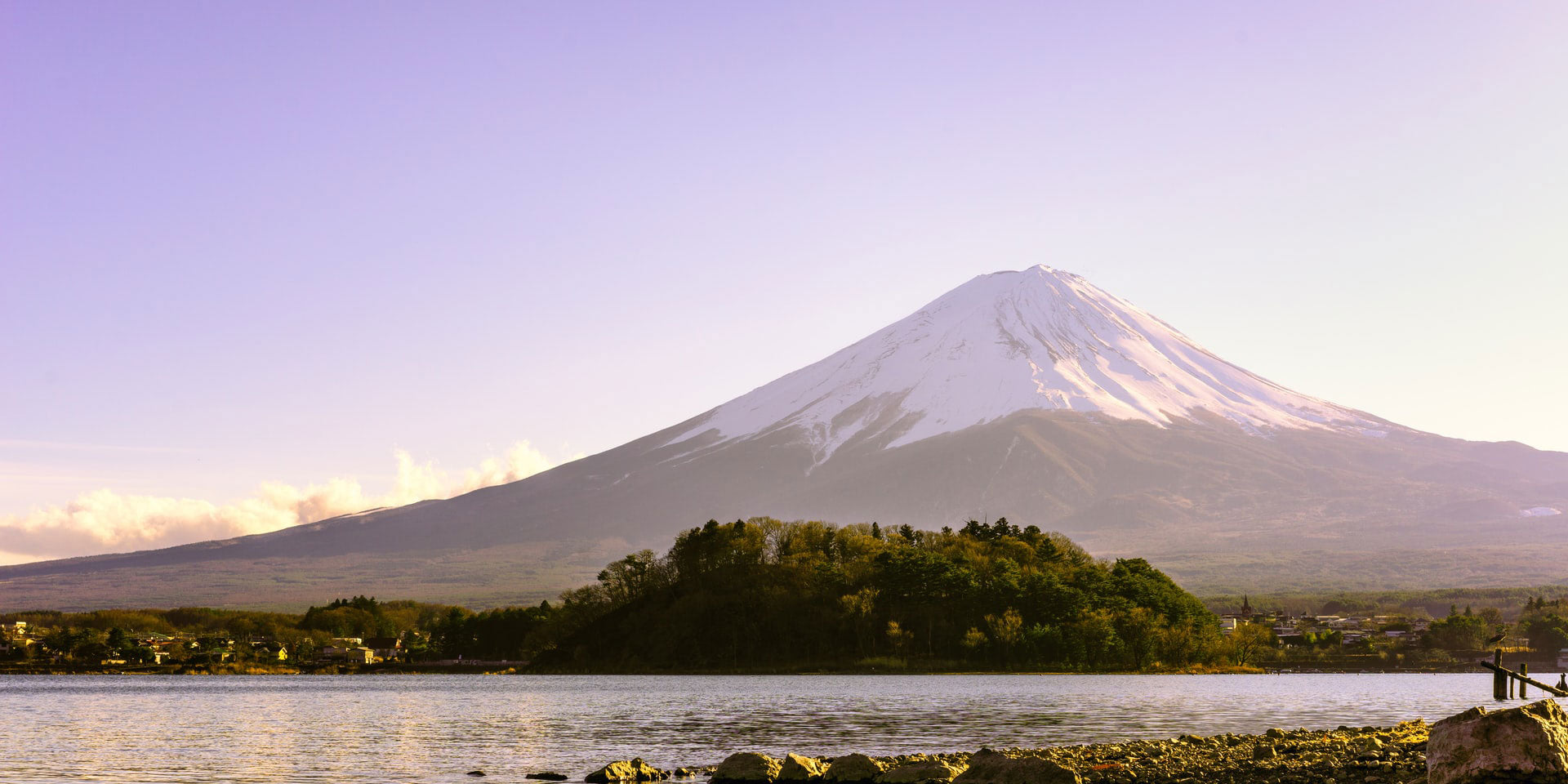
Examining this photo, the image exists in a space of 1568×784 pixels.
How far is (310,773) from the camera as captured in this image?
40250 mm

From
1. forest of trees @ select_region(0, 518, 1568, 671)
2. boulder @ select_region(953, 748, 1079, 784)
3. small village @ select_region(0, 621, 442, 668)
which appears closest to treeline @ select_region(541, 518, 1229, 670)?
forest of trees @ select_region(0, 518, 1568, 671)

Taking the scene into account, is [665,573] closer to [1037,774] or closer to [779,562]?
[779,562]

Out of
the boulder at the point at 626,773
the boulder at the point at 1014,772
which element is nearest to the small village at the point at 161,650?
the boulder at the point at 626,773

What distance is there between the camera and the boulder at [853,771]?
112ft

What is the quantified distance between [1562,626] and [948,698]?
349ft

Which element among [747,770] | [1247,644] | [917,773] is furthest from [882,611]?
[917,773]

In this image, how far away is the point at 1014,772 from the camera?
3155 centimetres

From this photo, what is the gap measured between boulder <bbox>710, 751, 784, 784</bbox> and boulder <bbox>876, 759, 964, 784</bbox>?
314cm

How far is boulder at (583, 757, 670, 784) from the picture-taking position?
36.1 metres

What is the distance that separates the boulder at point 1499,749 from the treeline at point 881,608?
93635 millimetres

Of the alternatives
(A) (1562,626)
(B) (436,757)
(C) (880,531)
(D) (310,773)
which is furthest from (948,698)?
(A) (1562,626)

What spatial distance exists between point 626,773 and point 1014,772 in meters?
10.0

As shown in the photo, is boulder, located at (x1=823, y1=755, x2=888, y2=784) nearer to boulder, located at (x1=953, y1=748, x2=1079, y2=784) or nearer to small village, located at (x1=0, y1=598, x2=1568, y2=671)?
boulder, located at (x1=953, y1=748, x2=1079, y2=784)

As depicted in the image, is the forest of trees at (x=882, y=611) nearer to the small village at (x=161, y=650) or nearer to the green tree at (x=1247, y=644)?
the green tree at (x=1247, y=644)
